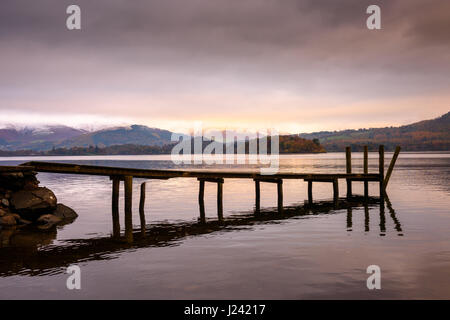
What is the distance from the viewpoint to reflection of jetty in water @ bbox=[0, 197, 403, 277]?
1468cm

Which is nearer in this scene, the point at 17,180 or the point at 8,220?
the point at 8,220

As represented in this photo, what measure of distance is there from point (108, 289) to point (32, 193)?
46.1 ft

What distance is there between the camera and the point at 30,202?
2347cm

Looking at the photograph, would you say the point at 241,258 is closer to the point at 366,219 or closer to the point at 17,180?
the point at 366,219

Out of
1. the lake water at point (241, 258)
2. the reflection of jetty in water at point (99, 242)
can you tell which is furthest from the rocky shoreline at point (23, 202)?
the reflection of jetty in water at point (99, 242)

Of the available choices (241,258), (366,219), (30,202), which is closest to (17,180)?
(30,202)

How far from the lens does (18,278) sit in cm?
1275

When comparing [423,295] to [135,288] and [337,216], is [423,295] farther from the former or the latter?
[337,216]

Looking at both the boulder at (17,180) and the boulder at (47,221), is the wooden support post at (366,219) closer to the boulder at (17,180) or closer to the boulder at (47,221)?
the boulder at (47,221)

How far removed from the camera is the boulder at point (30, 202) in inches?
922

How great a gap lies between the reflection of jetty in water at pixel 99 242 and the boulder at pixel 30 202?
2.27m

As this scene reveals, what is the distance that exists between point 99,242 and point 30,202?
7.00 m

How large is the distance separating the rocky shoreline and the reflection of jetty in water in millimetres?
2091
